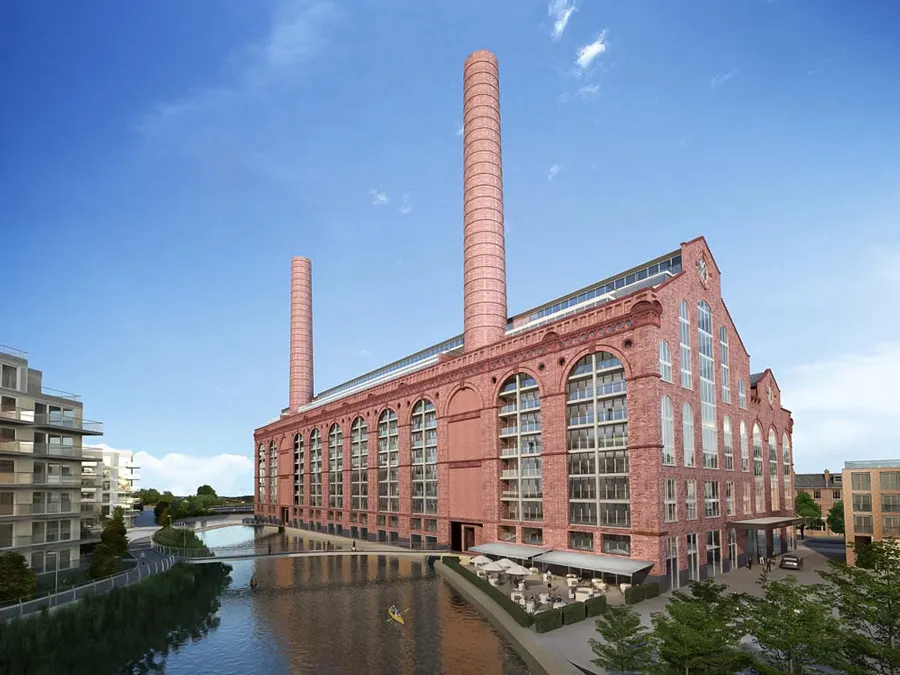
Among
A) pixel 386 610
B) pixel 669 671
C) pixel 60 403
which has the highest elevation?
pixel 60 403

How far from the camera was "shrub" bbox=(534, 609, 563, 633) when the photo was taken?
107 feet

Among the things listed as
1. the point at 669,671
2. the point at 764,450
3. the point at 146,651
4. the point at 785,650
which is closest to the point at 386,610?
the point at 146,651

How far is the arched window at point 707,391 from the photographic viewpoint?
168 feet

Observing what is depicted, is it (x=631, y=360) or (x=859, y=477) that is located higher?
(x=631, y=360)

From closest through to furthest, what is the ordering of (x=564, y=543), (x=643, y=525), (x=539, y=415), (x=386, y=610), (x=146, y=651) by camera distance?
1. (x=146, y=651)
2. (x=386, y=610)
3. (x=643, y=525)
4. (x=564, y=543)
5. (x=539, y=415)

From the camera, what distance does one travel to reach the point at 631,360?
44.9 metres

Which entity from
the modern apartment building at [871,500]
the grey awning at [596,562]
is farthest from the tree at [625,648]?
the modern apartment building at [871,500]

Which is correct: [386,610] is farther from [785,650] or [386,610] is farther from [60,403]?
[60,403]

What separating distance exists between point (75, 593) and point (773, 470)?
63.4 meters

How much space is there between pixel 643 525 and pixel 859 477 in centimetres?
3343

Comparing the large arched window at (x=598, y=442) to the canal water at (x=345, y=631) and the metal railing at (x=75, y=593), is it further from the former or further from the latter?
the metal railing at (x=75, y=593)

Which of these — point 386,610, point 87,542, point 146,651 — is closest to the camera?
point 146,651

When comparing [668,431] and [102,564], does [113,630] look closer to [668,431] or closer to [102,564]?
[102,564]

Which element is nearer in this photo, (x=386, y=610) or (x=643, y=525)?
(x=386, y=610)
